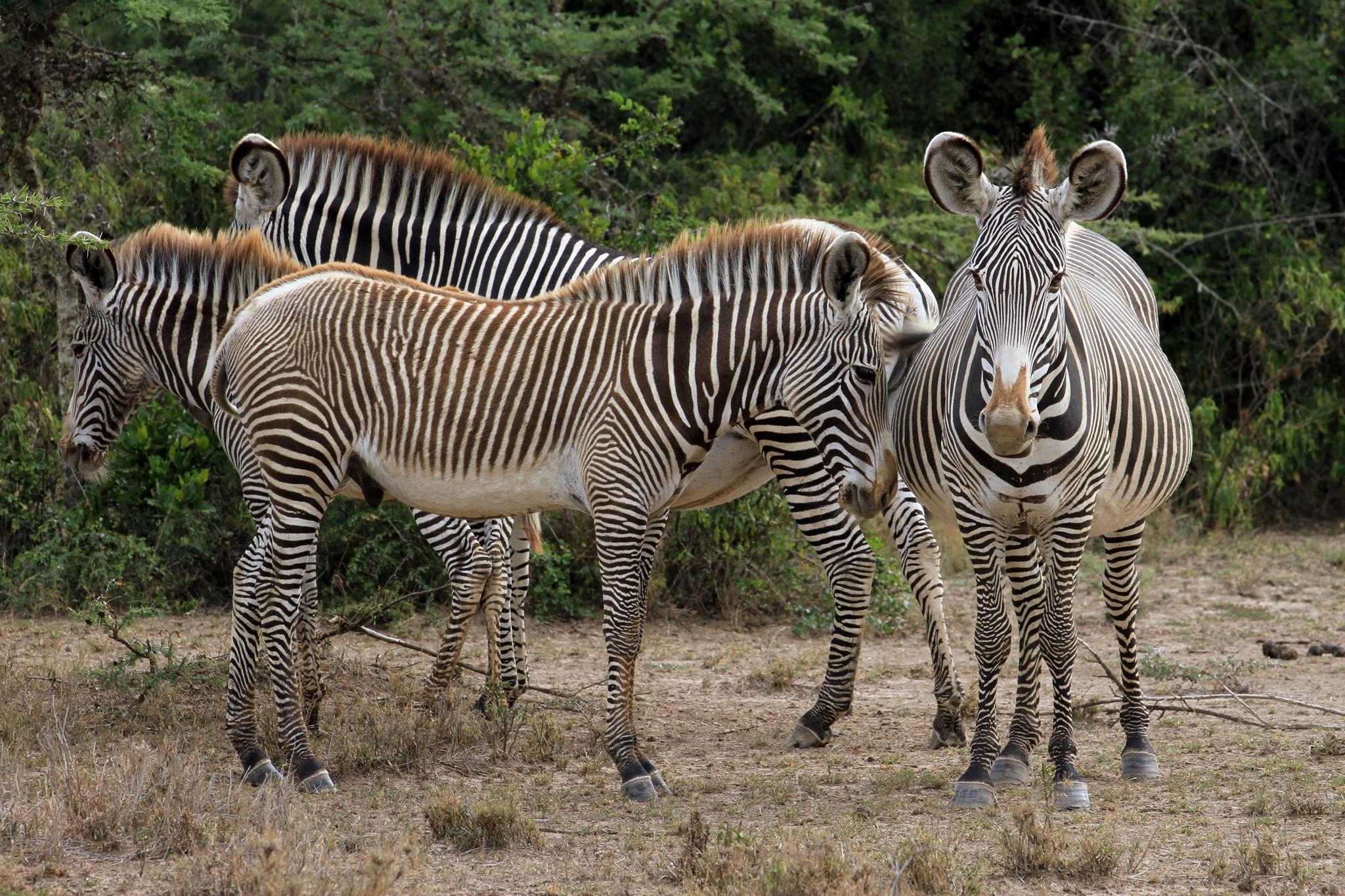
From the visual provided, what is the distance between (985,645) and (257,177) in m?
4.63

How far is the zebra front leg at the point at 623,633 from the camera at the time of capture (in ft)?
18.4

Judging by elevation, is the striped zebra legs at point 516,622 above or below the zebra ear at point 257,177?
below

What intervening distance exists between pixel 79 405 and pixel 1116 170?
4.96 metres

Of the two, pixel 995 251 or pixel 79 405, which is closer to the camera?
pixel 995 251

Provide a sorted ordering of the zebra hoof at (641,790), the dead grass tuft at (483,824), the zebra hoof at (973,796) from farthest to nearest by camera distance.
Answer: the zebra hoof at (641,790) → the zebra hoof at (973,796) → the dead grass tuft at (483,824)

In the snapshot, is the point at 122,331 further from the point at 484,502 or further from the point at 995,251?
the point at 995,251

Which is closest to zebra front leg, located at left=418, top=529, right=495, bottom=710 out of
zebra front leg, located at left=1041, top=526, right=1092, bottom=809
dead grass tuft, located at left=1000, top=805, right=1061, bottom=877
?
zebra front leg, located at left=1041, top=526, right=1092, bottom=809

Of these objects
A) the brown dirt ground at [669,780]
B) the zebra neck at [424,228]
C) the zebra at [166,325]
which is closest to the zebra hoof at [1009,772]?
the brown dirt ground at [669,780]

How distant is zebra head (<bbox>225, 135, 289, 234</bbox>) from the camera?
284 inches

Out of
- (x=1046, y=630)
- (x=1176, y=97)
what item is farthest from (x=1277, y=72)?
(x=1046, y=630)

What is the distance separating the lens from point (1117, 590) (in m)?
6.20

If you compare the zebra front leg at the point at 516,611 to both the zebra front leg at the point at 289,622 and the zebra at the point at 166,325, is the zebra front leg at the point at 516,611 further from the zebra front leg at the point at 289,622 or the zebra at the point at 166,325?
the zebra front leg at the point at 289,622

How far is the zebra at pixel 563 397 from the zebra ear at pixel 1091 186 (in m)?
0.85

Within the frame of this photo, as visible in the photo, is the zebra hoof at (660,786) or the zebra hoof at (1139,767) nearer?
the zebra hoof at (660,786)
